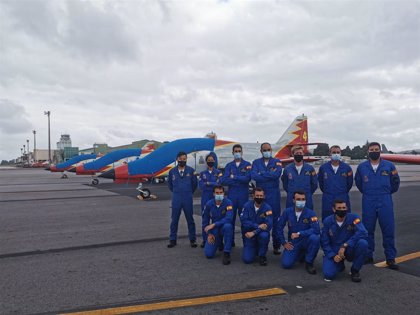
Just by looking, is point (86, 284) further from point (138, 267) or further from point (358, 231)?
point (358, 231)

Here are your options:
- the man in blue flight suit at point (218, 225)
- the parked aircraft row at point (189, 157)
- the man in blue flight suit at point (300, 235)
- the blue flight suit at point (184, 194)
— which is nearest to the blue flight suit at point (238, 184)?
the man in blue flight suit at point (218, 225)

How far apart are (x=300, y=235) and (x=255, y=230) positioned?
2.32 ft

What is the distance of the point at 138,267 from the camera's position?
5.12m

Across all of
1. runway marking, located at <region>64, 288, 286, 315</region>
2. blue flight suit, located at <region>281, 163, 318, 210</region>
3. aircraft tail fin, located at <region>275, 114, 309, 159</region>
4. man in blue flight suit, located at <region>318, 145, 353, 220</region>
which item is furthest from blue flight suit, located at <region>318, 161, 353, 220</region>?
aircraft tail fin, located at <region>275, 114, 309, 159</region>

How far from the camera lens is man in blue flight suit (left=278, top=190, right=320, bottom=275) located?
486 cm

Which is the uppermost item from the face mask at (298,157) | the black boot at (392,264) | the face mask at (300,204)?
the face mask at (298,157)

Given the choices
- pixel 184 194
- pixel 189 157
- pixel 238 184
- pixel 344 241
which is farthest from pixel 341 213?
pixel 189 157

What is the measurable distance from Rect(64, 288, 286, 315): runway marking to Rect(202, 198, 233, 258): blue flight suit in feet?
4.24

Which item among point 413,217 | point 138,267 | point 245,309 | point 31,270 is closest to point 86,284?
point 138,267

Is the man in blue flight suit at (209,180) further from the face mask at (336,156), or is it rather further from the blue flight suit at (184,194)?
the face mask at (336,156)

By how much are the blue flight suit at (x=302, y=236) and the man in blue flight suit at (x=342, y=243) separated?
0.18 metres

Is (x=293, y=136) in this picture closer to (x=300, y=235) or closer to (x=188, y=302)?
(x=300, y=235)

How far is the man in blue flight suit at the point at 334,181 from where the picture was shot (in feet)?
18.8

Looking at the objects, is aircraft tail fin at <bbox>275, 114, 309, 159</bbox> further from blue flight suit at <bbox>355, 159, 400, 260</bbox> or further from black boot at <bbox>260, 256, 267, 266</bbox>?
black boot at <bbox>260, 256, 267, 266</bbox>
